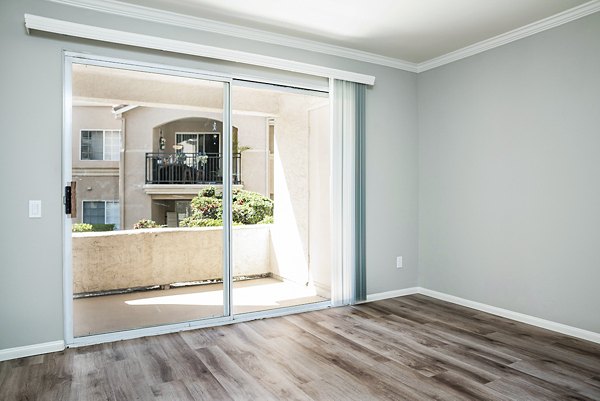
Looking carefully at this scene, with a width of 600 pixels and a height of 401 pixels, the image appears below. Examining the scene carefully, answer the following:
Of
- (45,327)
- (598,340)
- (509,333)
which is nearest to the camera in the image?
(45,327)

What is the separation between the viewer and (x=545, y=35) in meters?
3.68

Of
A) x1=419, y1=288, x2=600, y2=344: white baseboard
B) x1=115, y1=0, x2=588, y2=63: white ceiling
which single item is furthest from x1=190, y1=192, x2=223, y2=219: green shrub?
x1=419, y1=288, x2=600, y2=344: white baseboard

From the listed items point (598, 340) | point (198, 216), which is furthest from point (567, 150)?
point (198, 216)

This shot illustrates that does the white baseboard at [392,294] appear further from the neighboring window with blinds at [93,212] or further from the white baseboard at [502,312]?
the neighboring window with blinds at [93,212]

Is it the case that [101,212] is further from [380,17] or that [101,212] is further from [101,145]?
[380,17]

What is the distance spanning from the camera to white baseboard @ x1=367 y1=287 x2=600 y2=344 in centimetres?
344

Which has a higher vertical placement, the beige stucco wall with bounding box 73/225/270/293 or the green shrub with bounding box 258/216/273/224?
the green shrub with bounding box 258/216/273/224

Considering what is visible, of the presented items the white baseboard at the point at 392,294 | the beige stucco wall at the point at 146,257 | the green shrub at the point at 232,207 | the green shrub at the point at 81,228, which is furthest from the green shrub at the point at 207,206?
the white baseboard at the point at 392,294

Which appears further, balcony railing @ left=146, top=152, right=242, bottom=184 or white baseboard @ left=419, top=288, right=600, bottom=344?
balcony railing @ left=146, top=152, right=242, bottom=184

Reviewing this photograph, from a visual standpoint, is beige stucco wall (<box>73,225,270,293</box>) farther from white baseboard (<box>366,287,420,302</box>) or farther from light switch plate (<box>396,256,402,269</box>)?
light switch plate (<box>396,256,402,269</box>)

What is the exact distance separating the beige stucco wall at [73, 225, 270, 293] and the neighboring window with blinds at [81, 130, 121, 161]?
62cm

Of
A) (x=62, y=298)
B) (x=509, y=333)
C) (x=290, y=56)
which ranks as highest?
(x=290, y=56)

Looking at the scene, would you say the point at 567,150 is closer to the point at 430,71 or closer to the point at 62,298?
the point at 430,71

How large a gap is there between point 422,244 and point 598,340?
1.94 metres
